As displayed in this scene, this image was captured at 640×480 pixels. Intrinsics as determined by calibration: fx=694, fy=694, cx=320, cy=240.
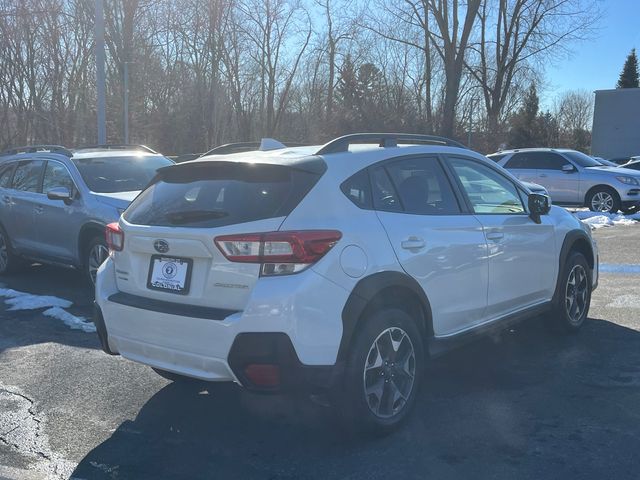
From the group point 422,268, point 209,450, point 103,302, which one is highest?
point 422,268

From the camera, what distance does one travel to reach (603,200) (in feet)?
56.7

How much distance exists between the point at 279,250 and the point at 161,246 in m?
0.81

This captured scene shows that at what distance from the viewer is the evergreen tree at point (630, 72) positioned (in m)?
66.6

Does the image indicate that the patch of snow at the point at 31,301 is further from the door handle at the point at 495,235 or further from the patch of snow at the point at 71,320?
the door handle at the point at 495,235

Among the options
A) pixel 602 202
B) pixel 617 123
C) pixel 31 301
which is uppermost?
pixel 617 123

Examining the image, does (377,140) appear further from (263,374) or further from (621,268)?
(621,268)

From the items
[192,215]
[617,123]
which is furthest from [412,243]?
[617,123]

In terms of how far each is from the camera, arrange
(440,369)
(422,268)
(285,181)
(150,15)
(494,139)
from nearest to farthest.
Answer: (285,181) < (422,268) < (440,369) < (150,15) < (494,139)

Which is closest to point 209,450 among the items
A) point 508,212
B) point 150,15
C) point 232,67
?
point 508,212

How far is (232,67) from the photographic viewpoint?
39156mm

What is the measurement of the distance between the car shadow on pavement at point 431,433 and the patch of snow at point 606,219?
10.9m

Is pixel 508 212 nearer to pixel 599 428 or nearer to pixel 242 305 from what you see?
pixel 599 428

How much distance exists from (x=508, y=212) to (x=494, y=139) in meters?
41.5

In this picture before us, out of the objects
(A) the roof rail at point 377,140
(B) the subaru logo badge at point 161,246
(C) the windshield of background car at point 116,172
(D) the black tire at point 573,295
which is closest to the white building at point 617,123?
(C) the windshield of background car at point 116,172
